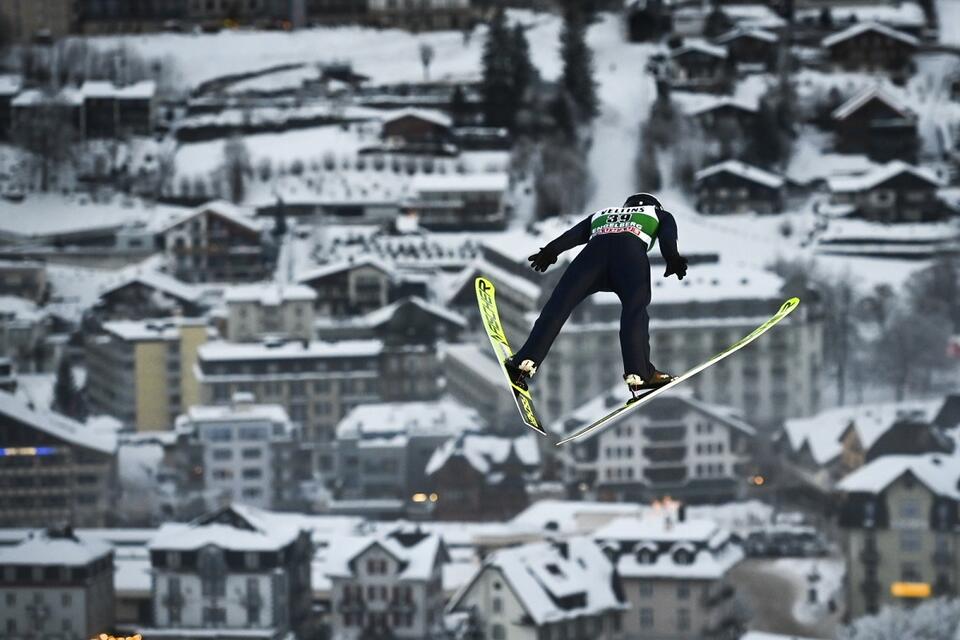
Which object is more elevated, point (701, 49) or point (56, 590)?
point (701, 49)

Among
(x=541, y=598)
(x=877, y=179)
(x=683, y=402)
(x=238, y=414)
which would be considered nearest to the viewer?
(x=541, y=598)

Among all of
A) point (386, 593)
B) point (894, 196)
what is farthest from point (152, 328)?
point (386, 593)

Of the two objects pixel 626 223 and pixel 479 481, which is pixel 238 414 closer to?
pixel 479 481

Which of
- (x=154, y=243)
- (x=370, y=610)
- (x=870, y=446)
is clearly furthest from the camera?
(x=154, y=243)

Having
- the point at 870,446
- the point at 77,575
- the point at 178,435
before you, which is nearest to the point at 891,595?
the point at 870,446

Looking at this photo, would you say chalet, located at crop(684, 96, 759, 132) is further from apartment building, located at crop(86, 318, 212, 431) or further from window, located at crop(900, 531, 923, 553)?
window, located at crop(900, 531, 923, 553)

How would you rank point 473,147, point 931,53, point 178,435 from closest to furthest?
point 178,435 → point 473,147 → point 931,53

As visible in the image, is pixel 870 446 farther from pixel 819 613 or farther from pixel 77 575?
pixel 77 575
